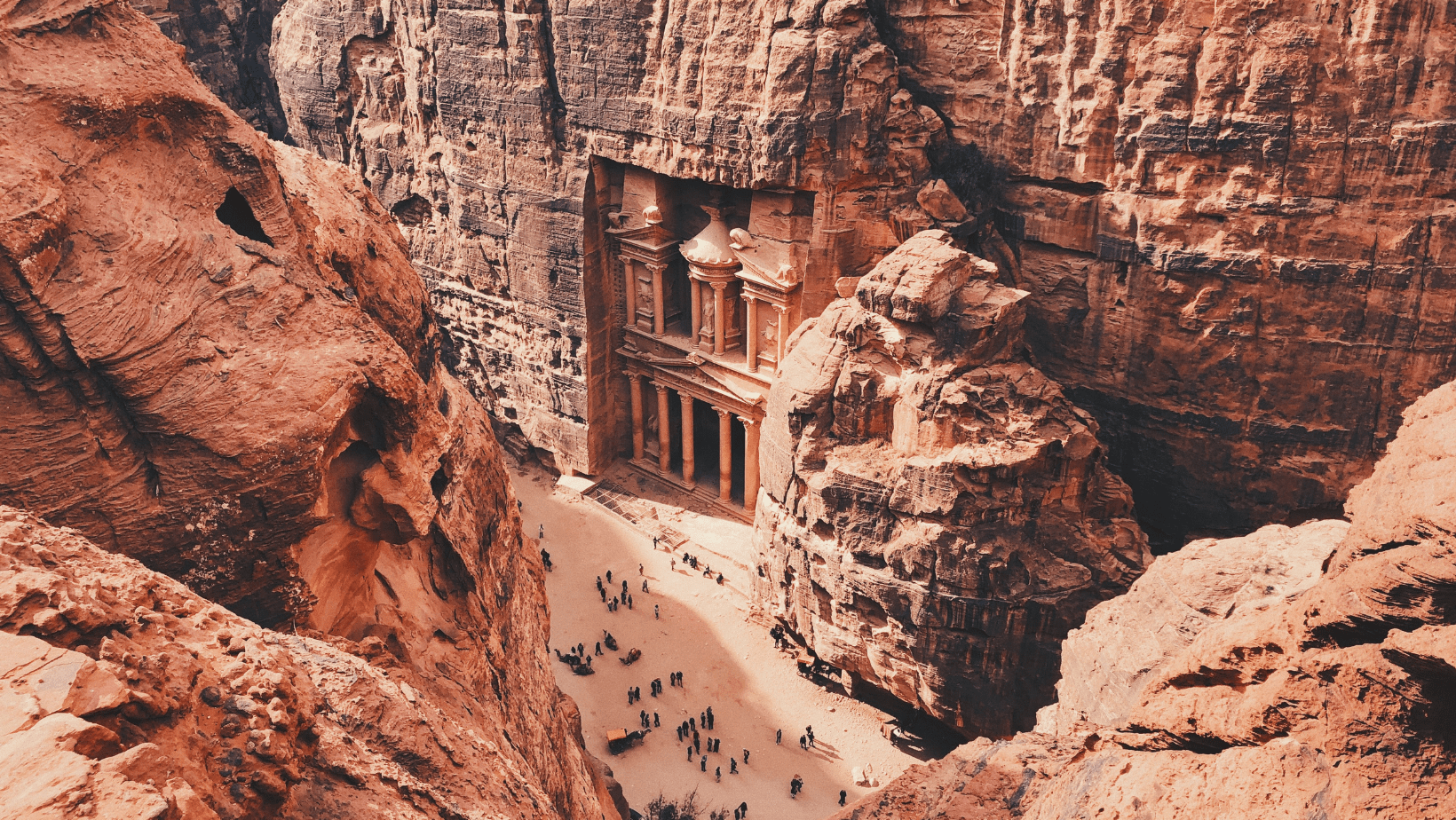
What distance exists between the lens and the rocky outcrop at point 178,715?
13.2 ft

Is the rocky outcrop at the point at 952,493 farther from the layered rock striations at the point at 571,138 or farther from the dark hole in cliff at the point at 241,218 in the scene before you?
the dark hole in cliff at the point at 241,218

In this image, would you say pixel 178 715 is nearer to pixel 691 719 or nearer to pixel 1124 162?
pixel 691 719

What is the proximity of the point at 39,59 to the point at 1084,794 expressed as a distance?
28.4ft

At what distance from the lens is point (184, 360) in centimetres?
712

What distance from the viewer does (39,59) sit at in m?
7.03

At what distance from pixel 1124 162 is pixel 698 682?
1607 cm

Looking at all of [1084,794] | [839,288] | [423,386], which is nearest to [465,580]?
[423,386]

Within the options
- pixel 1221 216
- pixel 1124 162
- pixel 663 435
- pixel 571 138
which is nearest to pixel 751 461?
pixel 663 435

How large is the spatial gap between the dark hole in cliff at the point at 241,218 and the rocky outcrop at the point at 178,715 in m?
3.36

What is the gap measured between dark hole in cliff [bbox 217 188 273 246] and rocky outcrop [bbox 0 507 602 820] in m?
3.36

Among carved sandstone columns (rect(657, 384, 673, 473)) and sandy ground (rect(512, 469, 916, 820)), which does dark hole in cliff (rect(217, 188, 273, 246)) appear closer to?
sandy ground (rect(512, 469, 916, 820))

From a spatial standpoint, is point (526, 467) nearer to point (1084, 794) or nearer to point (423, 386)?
point (423, 386)

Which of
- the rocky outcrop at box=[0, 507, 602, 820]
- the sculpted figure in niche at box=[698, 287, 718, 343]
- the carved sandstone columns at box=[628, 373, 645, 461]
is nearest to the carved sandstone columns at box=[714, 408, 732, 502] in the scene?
the sculpted figure in niche at box=[698, 287, 718, 343]

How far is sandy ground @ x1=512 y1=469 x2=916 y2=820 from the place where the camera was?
75.8 feet
